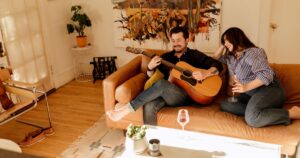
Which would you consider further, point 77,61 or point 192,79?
point 77,61

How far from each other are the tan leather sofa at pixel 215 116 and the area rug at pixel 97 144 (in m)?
0.16

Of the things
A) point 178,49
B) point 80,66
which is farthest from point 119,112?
point 80,66

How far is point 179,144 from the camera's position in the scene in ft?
7.36

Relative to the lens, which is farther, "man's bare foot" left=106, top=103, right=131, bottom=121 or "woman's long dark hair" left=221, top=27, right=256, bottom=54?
"man's bare foot" left=106, top=103, right=131, bottom=121

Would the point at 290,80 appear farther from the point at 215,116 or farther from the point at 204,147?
the point at 204,147

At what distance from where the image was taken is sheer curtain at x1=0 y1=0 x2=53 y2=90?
11.6 ft

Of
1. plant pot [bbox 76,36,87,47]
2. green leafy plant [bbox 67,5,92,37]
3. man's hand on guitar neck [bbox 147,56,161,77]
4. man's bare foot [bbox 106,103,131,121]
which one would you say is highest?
green leafy plant [bbox 67,5,92,37]

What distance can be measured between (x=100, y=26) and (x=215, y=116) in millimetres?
2558

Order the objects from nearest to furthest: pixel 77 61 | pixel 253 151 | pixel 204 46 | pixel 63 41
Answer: pixel 253 151 < pixel 204 46 < pixel 63 41 < pixel 77 61

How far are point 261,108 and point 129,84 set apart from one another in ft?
3.77

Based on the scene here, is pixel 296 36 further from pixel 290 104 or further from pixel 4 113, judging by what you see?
pixel 4 113

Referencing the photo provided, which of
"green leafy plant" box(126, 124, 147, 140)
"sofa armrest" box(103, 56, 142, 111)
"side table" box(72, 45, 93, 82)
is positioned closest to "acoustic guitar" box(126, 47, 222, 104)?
"sofa armrest" box(103, 56, 142, 111)

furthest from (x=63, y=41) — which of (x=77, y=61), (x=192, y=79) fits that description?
(x=192, y=79)

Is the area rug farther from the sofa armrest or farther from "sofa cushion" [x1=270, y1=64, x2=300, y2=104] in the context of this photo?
"sofa cushion" [x1=270, y1=64, x2=300, y2=104]
